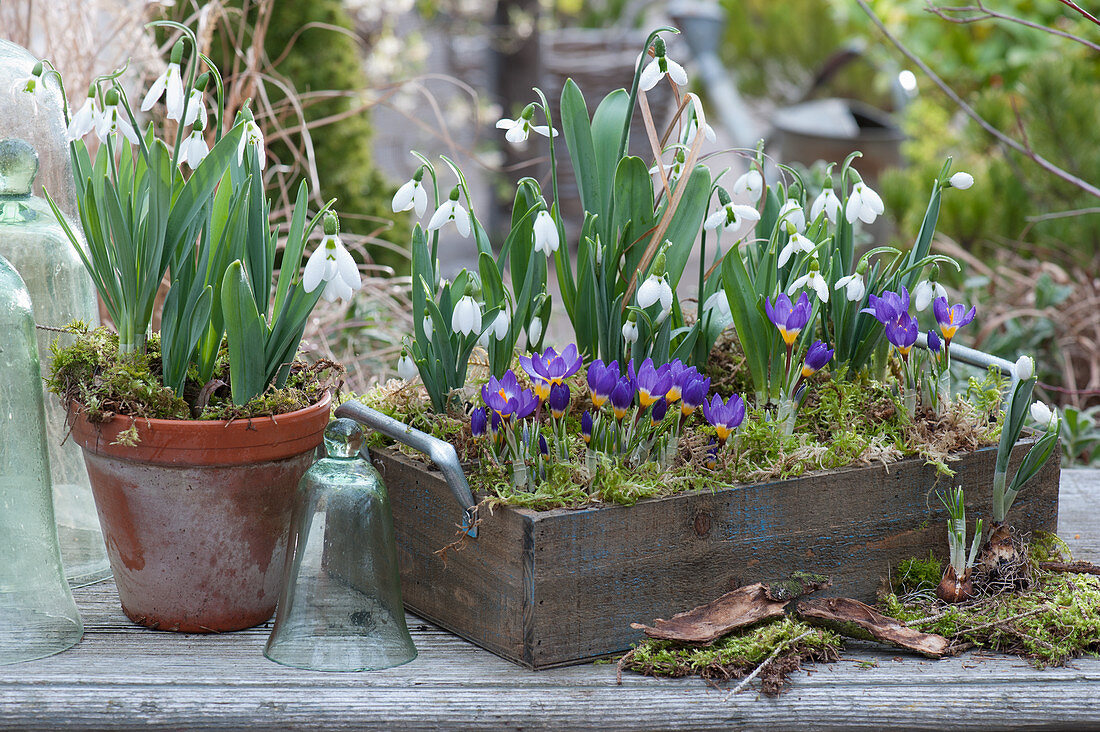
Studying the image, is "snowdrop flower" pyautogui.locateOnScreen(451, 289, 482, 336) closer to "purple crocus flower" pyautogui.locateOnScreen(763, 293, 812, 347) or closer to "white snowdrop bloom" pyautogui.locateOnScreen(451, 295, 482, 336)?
"white snowdrop bloom" pyautogui.locateOnScreen(451, 295, 482, 336)

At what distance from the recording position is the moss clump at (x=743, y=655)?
3.34 feet

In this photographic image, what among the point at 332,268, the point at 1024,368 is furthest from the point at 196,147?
the point at 1024,368

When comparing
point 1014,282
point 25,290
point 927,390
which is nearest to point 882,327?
point 927,390

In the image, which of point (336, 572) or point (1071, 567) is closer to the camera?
point (336, 572)

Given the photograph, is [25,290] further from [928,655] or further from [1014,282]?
[1014,282]

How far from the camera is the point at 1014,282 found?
8.93 feet

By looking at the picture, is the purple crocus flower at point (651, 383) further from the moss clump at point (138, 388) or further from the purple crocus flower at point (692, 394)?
the moss clump at point (138, 388)

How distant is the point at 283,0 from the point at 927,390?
198 cm

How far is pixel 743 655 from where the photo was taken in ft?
3.39

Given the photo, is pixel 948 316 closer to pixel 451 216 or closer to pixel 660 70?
pixel 660 70

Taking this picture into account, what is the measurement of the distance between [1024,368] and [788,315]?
24 cm

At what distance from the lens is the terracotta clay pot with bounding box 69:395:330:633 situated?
104 centimetres

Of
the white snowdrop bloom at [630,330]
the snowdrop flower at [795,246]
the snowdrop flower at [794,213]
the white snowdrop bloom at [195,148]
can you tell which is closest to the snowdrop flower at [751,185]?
the snowdrop flower at [794,213]

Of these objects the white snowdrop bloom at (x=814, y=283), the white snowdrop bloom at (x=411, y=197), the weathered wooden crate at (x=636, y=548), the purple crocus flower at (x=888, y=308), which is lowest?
the weathered wooden crate at (x=636, y=548)
